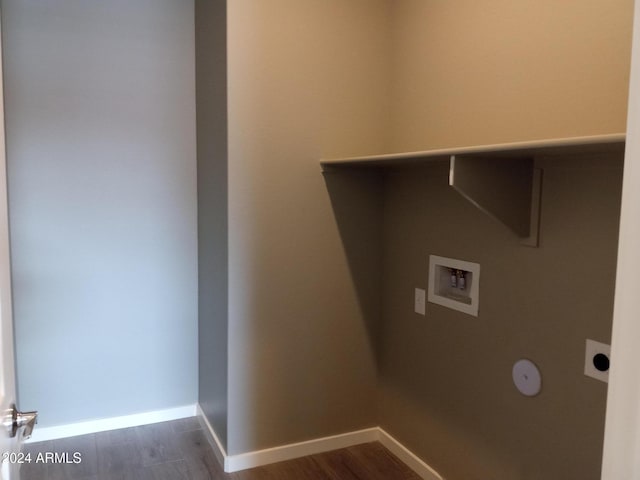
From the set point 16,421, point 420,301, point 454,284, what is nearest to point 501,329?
point 454,284

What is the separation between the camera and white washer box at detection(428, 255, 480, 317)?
198 cm

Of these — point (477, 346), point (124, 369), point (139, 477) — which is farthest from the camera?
point (124, 369)

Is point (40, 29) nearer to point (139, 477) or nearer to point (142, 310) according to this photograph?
point (142, 310)

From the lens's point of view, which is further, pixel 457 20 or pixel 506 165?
pixel 457 20

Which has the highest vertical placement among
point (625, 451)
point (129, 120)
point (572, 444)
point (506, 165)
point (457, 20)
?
point (457, 20)

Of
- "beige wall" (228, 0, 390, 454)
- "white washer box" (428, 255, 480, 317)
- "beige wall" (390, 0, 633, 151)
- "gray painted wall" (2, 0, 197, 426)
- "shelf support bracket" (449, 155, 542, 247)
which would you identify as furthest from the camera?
"gray painted wall" (2, 0, 197, 426)

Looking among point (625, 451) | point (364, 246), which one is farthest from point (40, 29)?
point (625, 451)

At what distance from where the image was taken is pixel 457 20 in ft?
6.64

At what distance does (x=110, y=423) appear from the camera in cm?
271

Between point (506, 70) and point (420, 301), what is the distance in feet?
3.32

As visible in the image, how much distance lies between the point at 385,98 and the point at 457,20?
538 mm

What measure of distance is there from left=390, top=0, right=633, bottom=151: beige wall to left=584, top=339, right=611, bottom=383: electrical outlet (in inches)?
24.7

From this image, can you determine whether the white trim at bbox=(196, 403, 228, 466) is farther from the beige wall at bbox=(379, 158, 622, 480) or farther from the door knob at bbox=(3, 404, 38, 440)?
the door knob at bbox=(3, 404, 38, 440)

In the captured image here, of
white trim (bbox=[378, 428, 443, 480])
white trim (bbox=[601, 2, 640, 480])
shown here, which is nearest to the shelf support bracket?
white trim (bbox=[601, 2, 640, 480])
